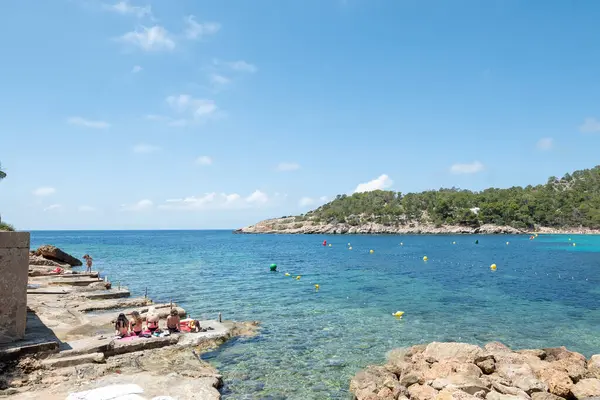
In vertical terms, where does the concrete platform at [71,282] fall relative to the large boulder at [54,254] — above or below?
below

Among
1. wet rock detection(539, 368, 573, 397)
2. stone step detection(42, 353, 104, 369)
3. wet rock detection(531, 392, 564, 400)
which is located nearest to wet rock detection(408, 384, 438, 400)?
wet rock detection(531, 392, 564, 400)

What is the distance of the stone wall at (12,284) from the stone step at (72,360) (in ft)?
5.76

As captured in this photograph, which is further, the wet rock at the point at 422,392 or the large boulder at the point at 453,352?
the large boulder at the point at 453,352

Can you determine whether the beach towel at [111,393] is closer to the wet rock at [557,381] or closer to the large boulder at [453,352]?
the large boulder at [453,352]

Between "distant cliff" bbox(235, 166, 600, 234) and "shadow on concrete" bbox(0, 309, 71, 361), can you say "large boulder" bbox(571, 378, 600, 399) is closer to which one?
"shadow on concrete" bbox(0, 309, 71, 361)

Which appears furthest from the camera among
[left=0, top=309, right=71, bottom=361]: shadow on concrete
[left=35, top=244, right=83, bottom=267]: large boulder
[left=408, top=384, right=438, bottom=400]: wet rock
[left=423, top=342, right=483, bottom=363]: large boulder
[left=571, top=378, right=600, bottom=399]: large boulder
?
[left=35, top=244, right=83, bottom=267]: large boulder

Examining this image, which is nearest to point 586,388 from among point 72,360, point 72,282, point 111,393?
point 111,393

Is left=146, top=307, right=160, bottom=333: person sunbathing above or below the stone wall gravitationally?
below

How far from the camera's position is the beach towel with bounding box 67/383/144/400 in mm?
10734

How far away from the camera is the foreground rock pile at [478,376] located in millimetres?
11633

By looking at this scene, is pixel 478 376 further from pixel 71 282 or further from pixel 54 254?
pixel 54 254

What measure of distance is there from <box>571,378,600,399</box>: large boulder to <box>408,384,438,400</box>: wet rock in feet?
14.8

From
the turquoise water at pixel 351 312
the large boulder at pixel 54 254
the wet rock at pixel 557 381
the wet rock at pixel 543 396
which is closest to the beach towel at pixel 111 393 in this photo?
the turquoise water at pixel 351 312

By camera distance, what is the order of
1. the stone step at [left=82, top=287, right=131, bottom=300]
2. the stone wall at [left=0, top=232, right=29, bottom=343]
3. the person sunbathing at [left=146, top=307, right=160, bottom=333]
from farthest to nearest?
the stone step at [left=82, top=287, right=131, bottom=300], the person sunbathing at [left=146, top=307, right=160, bottom=333], the stone wall at [left=0, top=232, right=29, bottom=343]
